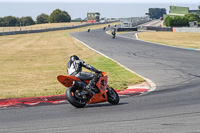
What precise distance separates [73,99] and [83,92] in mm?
390

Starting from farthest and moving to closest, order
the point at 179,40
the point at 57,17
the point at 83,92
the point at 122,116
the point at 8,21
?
the point at 57,17 < the point at 8,21 < the point at 179,40 < the point at 83,92 < the point at 122,116

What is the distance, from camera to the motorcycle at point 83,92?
30.0 ft

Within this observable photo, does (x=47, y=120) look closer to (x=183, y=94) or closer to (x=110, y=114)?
(x=110, y=114)

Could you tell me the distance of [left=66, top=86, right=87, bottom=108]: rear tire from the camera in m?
9.13

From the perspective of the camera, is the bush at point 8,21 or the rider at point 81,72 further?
the bush at point 8,21

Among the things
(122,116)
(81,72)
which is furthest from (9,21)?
(122,116)

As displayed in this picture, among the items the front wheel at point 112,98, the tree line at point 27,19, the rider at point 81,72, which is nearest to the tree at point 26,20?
the tree line at point 27,19

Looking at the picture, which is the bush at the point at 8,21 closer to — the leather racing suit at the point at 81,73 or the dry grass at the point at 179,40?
the dry grass at the point at 179,40

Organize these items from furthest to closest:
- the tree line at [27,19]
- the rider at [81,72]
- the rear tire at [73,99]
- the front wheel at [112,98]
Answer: the tree line at [27,19], the front wheel at [112,98], the rider at [81,72], the rear tire at [73,99]

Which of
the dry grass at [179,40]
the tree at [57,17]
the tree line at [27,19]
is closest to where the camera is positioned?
the dry grass at [179,40]

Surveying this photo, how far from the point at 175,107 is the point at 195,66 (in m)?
11.6

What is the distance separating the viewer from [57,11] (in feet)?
645

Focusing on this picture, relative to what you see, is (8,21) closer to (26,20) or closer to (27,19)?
(26,20)

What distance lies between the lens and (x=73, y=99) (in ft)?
30.2
